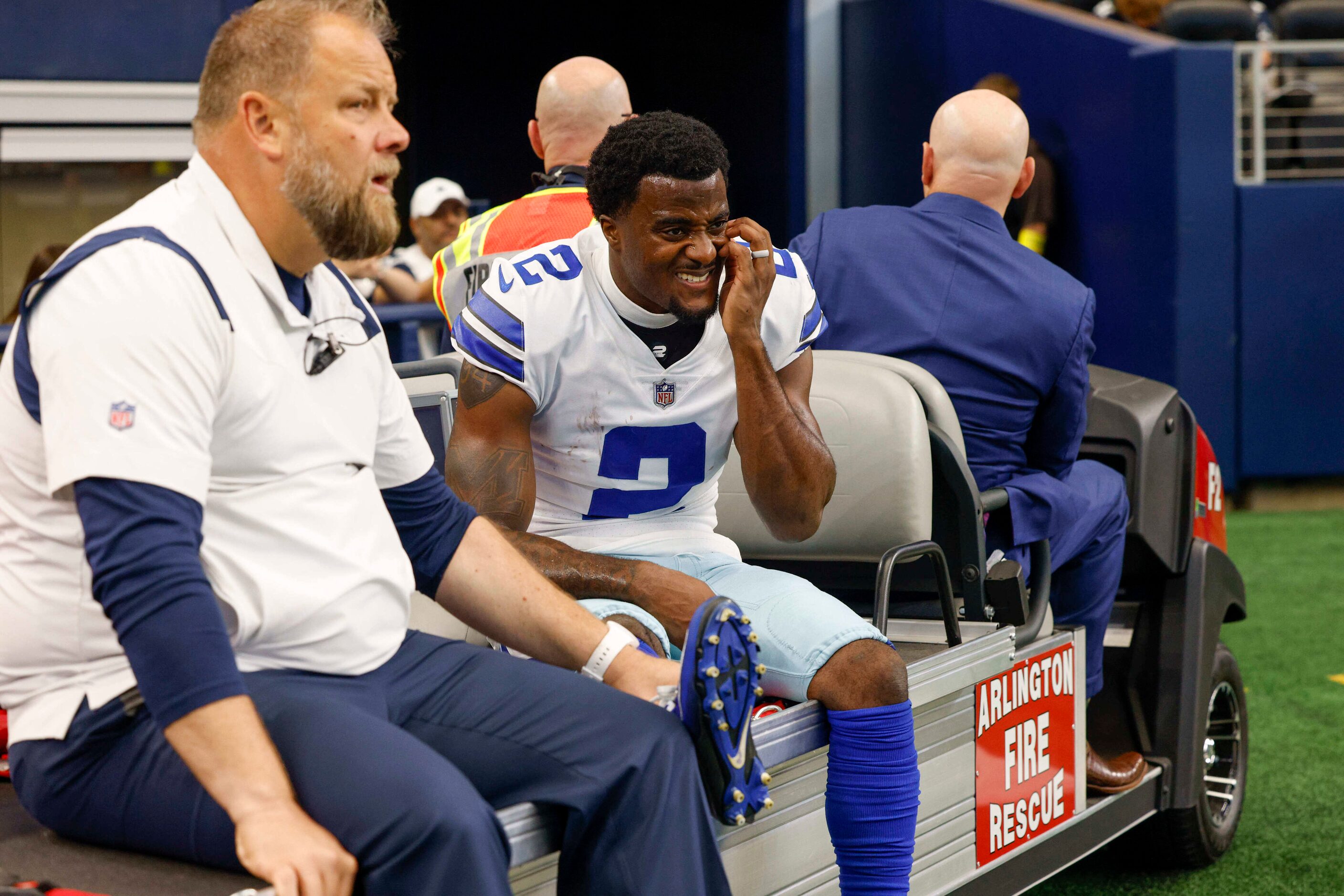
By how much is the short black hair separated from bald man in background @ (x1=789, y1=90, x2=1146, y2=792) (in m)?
0.66

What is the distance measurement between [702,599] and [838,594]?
661mm

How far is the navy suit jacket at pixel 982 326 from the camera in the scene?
9.73 feet

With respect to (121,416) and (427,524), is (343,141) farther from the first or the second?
(427,524)

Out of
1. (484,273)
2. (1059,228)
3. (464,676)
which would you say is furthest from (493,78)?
(464,676)

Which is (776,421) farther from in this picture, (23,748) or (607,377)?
(23,748)

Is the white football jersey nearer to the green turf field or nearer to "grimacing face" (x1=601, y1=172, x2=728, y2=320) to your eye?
"grimacing face" (x1=601, y1=172, x2=728, y2=320)

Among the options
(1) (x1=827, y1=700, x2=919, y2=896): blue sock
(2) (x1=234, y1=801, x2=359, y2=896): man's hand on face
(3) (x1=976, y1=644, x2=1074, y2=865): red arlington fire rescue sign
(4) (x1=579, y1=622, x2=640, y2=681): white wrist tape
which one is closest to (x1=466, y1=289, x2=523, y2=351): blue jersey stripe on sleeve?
(4) (x1=579, y1=622, x2=640, y2=681): white wrist tape

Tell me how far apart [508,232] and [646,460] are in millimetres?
1336

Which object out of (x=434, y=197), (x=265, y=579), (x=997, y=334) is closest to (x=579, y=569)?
(x=265, y=579)

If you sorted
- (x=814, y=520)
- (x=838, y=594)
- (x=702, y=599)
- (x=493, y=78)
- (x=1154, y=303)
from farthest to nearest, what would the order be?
(x=493, y=78) < (x=1154, y=303) < (x=838, y=594) < (x=814, y=520) < (x=702, y=599)

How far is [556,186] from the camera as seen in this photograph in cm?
368

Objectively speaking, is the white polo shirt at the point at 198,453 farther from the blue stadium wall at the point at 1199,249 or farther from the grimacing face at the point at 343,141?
the blue stadium wall at the point at 1199,249

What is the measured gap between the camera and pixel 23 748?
5.10 ft

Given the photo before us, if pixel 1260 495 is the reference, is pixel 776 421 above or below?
above
